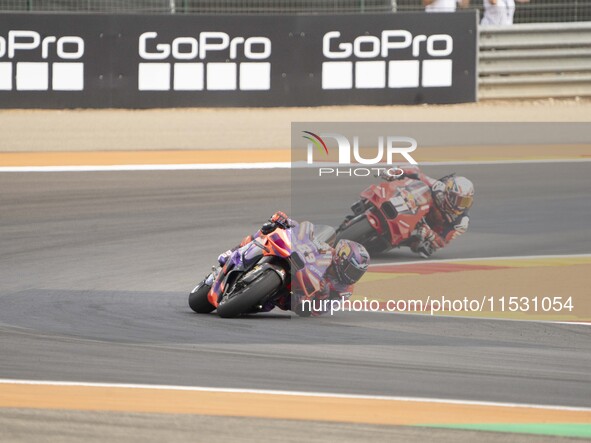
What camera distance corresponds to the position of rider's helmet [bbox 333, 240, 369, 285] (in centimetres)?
762

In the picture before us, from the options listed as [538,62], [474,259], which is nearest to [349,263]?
[474,259]

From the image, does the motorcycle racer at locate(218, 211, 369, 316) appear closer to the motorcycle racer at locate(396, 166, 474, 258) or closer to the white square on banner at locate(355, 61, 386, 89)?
the motorcycle racer at locate(396, 166, 474, 258)

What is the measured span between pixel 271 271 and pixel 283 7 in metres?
12.5

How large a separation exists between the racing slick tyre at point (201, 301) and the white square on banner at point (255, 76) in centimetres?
1027

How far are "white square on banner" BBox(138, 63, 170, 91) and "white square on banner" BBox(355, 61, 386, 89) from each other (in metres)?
2.94

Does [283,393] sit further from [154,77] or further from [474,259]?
[154,77]

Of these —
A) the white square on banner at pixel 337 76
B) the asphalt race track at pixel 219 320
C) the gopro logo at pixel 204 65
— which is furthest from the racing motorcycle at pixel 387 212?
the white square on banner at pixel 337 76

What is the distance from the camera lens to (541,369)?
660cm

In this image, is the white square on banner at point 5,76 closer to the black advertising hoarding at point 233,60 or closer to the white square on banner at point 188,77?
the black advertising hoarding at point 233,60

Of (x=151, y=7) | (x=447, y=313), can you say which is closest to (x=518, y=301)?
(x=447, y=313)

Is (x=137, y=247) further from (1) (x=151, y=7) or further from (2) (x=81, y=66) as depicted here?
(1) (x=151, y=7)

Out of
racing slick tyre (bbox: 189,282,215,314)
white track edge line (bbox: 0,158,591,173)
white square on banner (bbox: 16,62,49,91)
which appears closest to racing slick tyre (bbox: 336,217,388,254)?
racing slick tyre (bbox: 189,282,215,314)

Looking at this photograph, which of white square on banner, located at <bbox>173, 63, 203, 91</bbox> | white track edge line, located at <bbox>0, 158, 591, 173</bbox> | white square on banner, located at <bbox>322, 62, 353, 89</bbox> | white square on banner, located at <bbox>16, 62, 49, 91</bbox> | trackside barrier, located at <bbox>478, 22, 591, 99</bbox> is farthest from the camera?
trackside barrier, located at <bbox>478, 22, 591, 99</bbox>

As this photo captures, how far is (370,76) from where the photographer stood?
18188 millimetres
